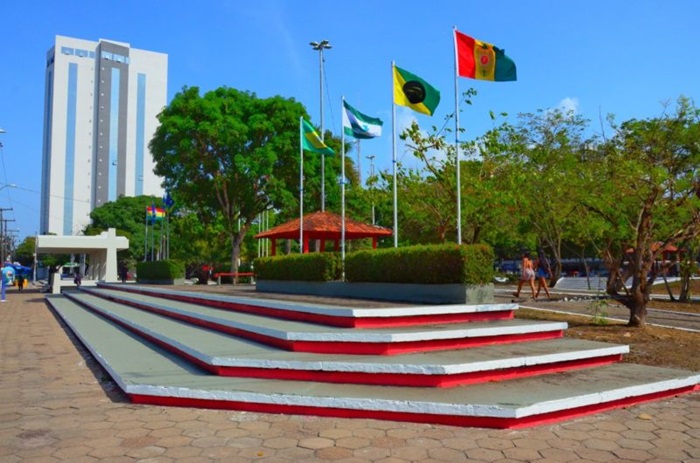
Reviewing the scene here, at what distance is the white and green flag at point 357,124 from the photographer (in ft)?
44.6

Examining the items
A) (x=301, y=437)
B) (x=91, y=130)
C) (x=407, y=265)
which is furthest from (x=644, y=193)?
(x=91, y=130)

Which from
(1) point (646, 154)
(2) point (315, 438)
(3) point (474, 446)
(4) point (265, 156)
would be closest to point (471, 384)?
(3) point (474, 446)

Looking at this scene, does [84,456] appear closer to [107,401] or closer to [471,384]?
[107,401]

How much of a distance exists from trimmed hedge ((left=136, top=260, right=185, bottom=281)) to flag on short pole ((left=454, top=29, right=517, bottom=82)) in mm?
18380

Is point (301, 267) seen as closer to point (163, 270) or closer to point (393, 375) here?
point (393, 375)

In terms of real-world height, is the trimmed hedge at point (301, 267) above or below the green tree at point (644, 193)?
below

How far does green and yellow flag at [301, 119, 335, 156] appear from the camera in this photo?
1534 cm

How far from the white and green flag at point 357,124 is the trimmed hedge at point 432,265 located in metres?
3.58

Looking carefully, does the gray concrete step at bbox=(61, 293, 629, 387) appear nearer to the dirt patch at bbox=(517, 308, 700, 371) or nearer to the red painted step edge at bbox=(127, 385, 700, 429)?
the red painted step edge at bbox=(127, 385, 700, 429)

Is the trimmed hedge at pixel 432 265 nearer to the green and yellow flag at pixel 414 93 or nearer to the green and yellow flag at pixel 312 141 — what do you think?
the green and yellow flag at pixel 414 93

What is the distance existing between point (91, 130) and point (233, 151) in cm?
8645

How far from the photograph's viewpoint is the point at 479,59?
10.6m

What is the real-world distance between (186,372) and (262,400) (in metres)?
1.52

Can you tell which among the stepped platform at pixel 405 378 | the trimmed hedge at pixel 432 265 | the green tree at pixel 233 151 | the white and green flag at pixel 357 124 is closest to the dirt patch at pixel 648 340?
the stepped platform at pixel 405 378
